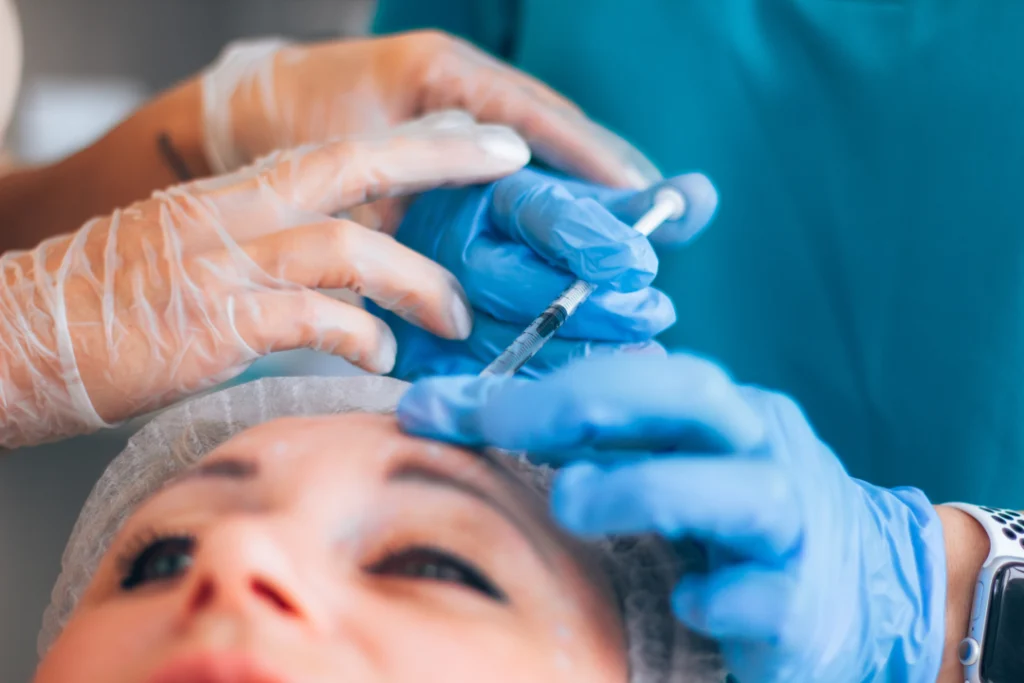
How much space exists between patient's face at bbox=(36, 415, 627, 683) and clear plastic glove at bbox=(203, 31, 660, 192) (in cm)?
62

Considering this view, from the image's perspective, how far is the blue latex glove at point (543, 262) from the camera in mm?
902

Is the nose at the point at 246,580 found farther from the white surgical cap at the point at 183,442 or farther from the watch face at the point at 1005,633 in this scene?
the watch face at the point at 1005,633

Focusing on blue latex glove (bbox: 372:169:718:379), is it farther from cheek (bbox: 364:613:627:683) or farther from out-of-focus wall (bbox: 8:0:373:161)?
out-of-focus wall (bbox: 8:0:373:161)

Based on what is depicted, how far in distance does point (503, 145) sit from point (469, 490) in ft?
1.67

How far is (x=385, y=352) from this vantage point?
0.98 m

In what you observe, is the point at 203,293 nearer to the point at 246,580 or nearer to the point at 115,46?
the point at 246,580

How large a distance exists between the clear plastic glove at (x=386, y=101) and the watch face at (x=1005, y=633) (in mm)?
674

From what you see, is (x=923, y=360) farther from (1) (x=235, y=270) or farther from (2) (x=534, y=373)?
(1) (x=235, y=270)

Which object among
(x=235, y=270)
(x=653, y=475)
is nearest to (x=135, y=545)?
(x=235, y=270)

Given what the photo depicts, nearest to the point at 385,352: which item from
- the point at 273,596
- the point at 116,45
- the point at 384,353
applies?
the point at 384,353

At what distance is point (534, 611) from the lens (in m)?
0.65

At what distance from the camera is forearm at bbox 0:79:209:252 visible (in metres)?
1.36

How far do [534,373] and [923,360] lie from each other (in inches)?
20.7

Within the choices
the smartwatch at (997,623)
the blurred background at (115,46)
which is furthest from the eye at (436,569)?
the blurred background at (115,46)
